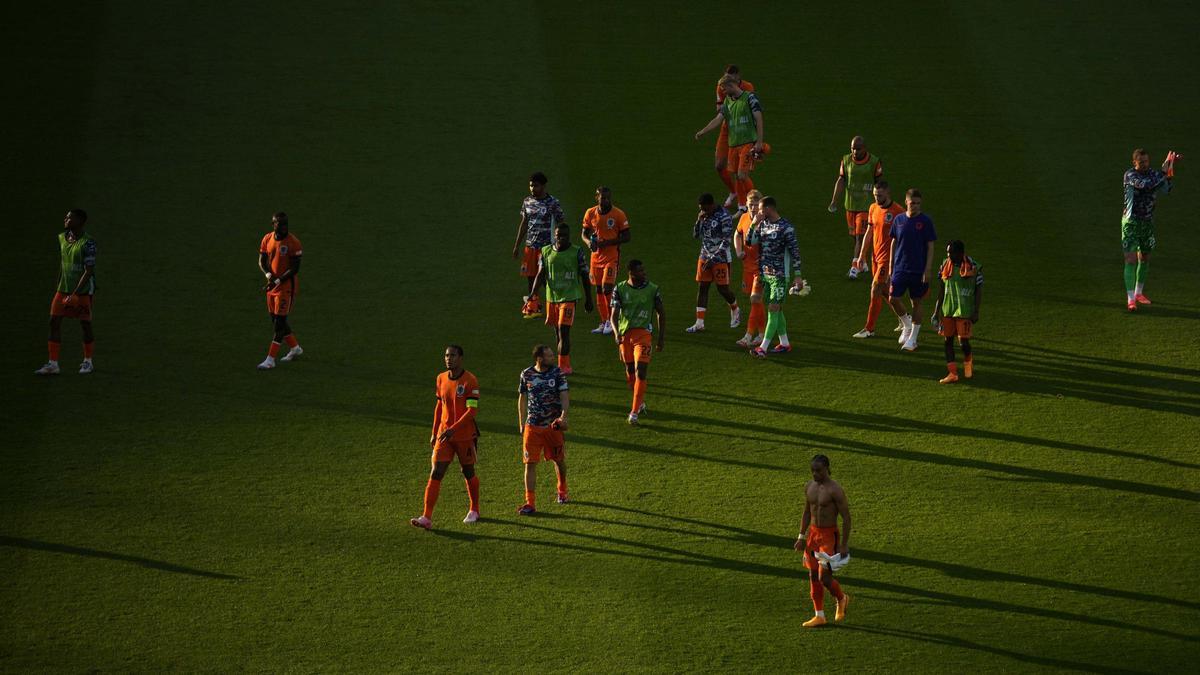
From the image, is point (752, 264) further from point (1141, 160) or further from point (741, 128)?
point (1141, 160)

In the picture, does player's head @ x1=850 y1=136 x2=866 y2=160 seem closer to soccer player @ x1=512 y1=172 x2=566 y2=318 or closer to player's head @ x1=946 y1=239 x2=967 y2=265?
player's head @ x1=946 y1=239 x2=967 y2=265

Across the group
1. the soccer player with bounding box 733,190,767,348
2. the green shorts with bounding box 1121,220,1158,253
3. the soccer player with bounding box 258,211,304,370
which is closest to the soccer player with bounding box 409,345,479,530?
the soccer player with bounding box 258,211,304,370

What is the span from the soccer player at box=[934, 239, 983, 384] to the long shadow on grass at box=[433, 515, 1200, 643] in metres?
5.36

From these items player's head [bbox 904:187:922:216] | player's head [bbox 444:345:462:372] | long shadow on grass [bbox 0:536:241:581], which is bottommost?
long shadow on grass [bbox 0:536:241:581]

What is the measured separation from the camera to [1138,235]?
73.0ft

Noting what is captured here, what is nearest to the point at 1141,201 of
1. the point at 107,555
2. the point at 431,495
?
the point at 431,495

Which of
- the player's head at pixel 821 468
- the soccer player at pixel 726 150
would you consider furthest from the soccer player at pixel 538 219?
the player's head at pixel 821 468

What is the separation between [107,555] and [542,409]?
5.16 m

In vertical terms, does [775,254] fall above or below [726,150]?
below

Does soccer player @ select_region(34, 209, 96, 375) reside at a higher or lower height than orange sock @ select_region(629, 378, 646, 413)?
higher

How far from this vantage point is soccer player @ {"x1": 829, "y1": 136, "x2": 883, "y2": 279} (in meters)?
23.8

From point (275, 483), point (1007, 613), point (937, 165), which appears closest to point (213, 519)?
point (275, 483)

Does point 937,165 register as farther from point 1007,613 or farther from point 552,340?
point 1007,613

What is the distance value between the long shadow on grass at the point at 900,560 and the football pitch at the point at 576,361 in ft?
0.17
